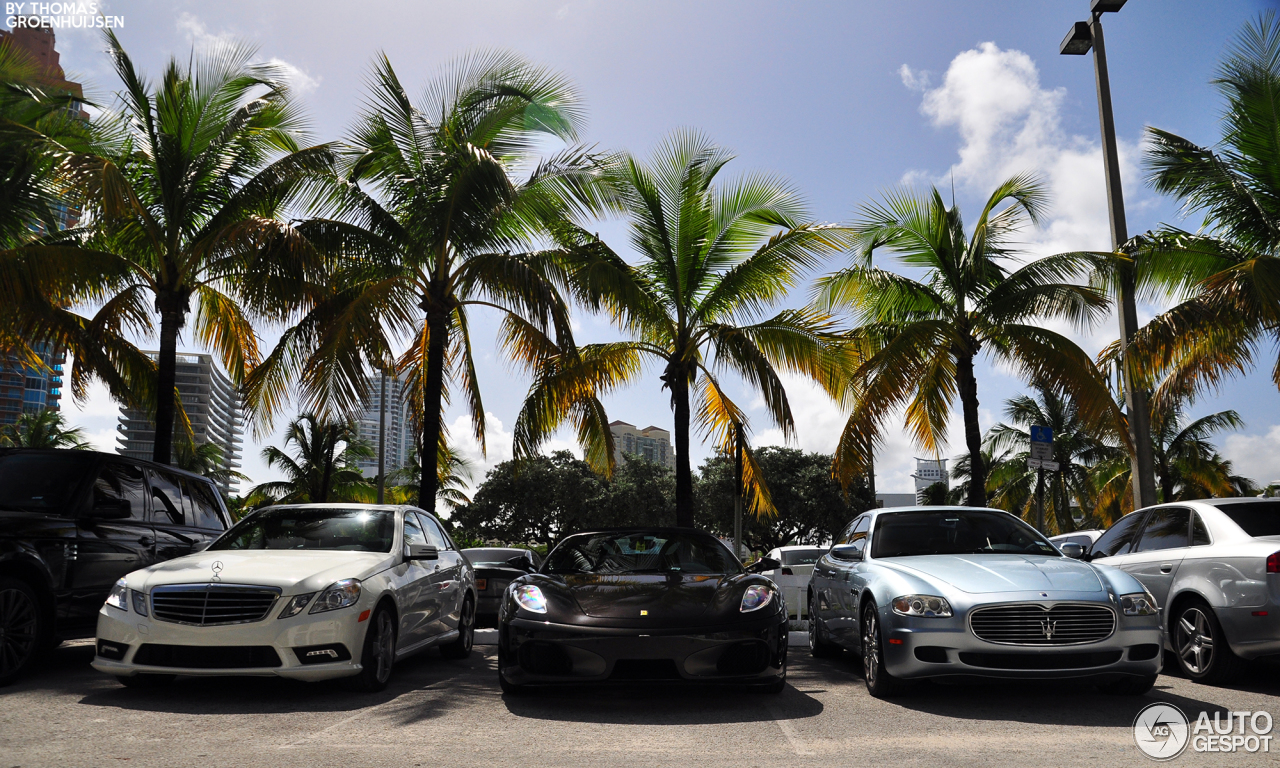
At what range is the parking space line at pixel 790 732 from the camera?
199 inches

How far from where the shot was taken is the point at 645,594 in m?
6.61

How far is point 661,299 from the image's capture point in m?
14.4

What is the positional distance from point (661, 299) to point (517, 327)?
2.36 m

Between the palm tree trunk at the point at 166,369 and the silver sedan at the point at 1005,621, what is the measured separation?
32.3 ft

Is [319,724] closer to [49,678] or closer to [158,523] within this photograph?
[49,678]

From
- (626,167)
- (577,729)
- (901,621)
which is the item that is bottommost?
(577,729)

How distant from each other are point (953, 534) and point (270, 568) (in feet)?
18.0

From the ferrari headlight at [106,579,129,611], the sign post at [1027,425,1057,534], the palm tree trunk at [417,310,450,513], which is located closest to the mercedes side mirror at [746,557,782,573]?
the ferrari headlight at [106,579,129,611]

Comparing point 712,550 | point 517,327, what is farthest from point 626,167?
point 712,550

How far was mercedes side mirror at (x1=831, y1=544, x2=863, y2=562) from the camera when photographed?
789 centimetres

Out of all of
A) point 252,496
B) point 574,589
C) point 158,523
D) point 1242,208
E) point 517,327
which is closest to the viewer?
point 574,589

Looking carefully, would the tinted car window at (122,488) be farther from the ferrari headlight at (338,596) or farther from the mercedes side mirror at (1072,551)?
the mercedes side mirror at (1072,551)

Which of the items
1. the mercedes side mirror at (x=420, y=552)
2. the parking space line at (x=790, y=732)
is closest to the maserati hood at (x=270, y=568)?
the mercedes side mirror at (x=420, y=552)

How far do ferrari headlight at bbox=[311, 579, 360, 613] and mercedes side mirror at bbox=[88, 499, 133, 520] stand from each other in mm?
2846
